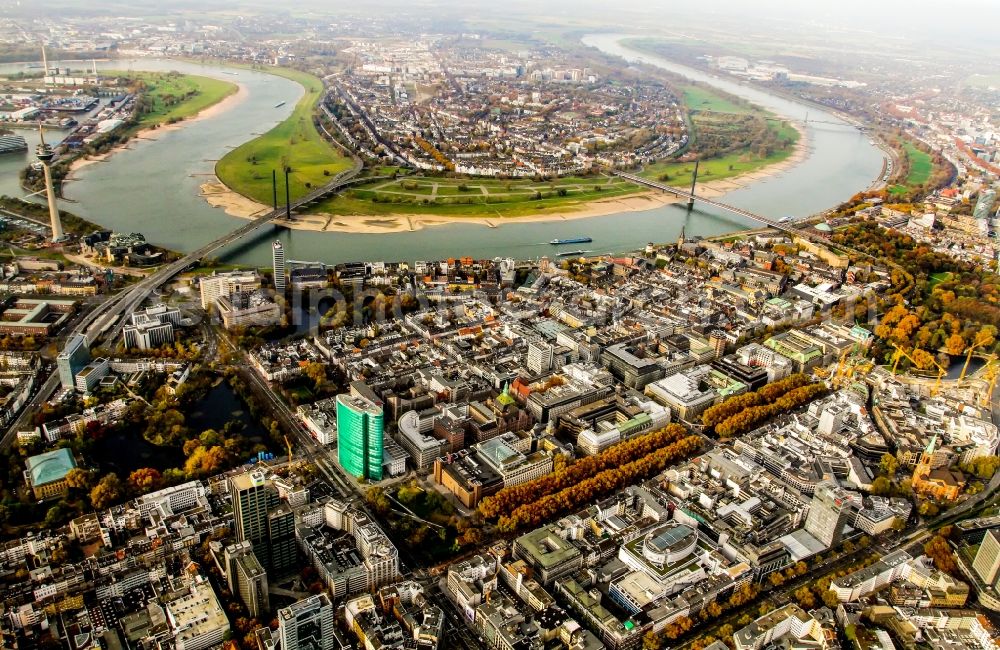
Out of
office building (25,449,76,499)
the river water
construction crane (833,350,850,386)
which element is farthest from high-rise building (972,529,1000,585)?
the river water

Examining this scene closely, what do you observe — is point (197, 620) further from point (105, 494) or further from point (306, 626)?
point (105, 494)

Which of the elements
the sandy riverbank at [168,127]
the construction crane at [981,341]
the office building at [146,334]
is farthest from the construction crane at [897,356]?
the sandy riverbank at [168,127]

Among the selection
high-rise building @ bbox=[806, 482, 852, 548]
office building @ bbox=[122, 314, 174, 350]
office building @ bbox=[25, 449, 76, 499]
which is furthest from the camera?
office building @ bbox=[122, 314, 174, 350]

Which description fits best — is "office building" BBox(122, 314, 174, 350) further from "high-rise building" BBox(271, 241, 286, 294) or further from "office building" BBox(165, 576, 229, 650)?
"office building" BBox(165, 576, 229, 650)

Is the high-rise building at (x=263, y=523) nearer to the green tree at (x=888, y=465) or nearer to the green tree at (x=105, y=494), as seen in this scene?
the green tree at (x=105, y=494)

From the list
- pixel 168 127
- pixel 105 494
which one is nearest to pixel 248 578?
pixel 105 494

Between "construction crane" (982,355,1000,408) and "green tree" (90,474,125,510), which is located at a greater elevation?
"construction crane" (982,355,1000,408)
